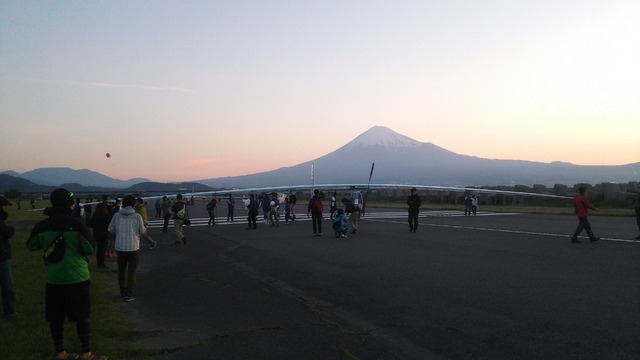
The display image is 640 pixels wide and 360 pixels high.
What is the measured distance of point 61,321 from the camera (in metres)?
5.12

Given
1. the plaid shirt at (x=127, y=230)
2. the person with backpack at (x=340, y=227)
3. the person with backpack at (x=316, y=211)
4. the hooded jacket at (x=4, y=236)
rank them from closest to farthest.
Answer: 1. the hooded jacket at (x=4, y=236)
2. the plaid shirt at (x=127, y=230)
3. the person with backpack at (x=340, y=227)
4. the person with backpack at (x=316, y=211)

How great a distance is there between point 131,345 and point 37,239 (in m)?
1.60

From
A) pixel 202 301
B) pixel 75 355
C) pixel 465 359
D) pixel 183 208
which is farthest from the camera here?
pixel 183 208

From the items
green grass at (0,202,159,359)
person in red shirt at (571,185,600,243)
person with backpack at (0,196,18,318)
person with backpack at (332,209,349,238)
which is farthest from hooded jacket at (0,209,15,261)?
person in red shirt at (571,185,600,243)

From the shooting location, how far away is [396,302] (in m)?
7.46

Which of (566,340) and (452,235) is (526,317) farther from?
(452,235)

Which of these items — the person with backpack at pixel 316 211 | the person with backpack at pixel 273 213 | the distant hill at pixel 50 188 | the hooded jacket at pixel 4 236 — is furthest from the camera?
the distant hill at pixel 50 188

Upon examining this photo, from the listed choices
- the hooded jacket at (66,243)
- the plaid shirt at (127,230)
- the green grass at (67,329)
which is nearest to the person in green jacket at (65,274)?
the hooded jacket at (66,243)

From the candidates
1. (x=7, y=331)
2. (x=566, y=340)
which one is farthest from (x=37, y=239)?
(x=566, y=340)

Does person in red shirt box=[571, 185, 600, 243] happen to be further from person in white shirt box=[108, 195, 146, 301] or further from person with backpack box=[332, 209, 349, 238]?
person in white shirt box=[108, 195, 146, 301]

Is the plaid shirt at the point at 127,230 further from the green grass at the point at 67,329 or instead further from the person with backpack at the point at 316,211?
the person with backpack at the point at 316,211

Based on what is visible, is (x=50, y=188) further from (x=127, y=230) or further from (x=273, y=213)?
(x=127, y=230)

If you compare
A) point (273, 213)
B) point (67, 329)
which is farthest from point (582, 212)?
point (273, 213)

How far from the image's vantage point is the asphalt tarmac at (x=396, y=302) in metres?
5.33
